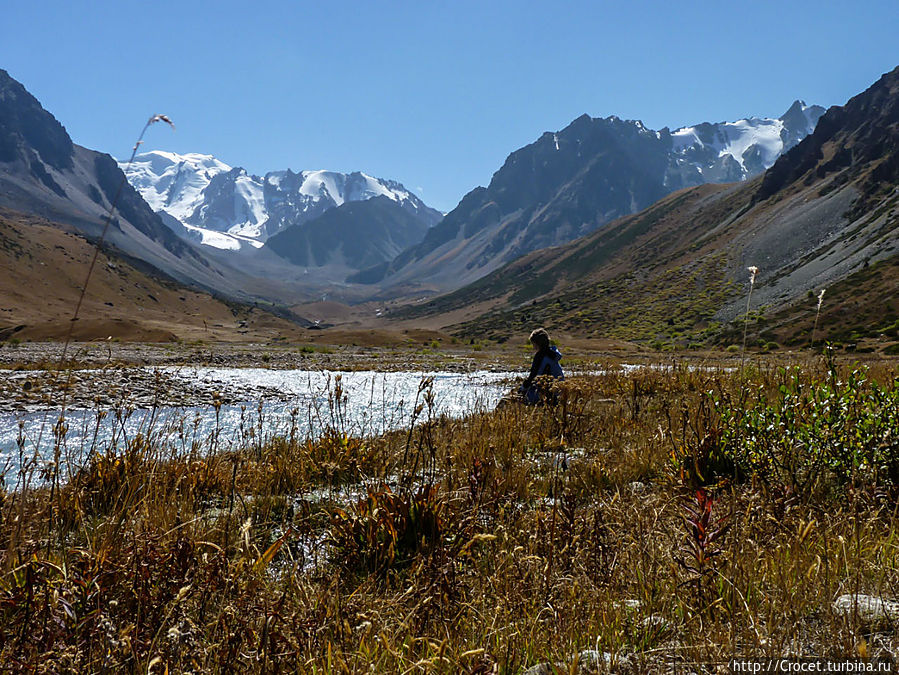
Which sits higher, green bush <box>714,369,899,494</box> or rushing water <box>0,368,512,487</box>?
green bush <box>714,369,899,494</box>

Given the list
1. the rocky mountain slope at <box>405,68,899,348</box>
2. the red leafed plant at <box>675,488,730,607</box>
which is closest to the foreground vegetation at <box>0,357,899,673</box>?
the red leafed plant at <box>675,488,730,607</box>

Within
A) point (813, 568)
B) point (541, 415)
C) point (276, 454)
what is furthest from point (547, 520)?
point (541, 415)

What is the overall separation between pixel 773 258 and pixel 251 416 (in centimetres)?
9604

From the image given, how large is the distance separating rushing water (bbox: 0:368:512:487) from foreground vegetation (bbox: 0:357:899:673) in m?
0.47

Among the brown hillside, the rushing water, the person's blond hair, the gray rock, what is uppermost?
the brown hillside

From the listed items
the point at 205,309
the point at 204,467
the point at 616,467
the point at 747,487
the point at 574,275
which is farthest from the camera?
the point at 574,275

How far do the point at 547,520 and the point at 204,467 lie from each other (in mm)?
3343

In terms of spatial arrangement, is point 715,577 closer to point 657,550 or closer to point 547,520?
point 657,550

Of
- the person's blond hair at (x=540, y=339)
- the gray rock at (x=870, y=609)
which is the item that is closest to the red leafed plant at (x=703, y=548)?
the gray rock at (x=870, y=609)

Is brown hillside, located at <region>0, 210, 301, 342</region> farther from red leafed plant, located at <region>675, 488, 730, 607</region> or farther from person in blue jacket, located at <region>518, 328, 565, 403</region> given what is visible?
red leafed plant, located at <region>675, 488, 730, 607</region>

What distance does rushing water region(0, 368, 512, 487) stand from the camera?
15.3 feet

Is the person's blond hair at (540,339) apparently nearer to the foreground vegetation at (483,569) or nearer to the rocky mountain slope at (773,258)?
the foreground vegetation at (483,569)

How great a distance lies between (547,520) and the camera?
313cm

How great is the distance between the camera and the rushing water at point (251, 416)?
15.3 feet
